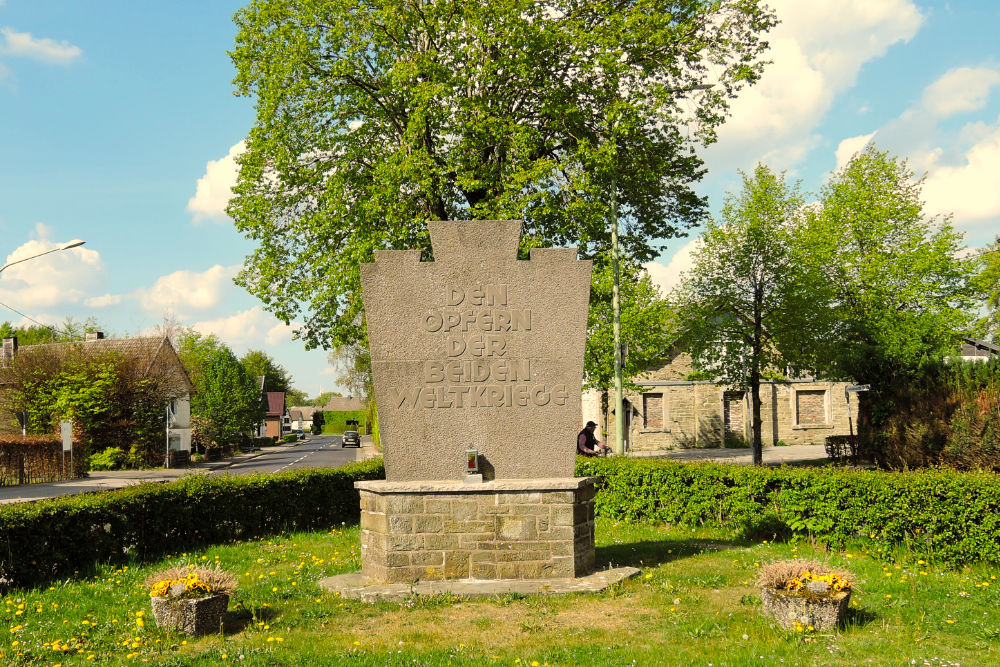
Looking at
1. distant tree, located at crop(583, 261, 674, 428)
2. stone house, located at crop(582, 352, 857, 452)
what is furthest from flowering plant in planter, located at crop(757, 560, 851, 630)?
stone house, located at crop(582, 352, 857, 452)

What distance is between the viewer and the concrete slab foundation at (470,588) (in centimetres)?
849

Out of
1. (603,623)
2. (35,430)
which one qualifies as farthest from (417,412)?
(35,430)

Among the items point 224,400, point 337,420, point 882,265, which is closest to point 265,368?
point 337,420

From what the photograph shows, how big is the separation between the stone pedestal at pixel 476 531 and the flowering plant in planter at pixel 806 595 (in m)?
2.54

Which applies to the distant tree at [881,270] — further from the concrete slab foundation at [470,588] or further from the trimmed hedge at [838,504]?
the concrete slab foundation at [470,588]

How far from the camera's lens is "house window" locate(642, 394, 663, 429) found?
38.3 meters

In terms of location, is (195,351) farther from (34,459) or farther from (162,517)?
(162,517)

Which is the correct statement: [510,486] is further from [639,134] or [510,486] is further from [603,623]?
[639,134]

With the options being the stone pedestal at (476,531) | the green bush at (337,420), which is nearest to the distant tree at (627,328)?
the stone pedestal at (476,531)

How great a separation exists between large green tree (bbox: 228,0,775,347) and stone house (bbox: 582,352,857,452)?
18631 mm

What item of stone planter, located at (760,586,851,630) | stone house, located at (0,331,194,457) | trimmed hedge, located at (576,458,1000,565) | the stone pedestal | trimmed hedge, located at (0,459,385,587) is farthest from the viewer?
stone house, located at (0,331,194,457)

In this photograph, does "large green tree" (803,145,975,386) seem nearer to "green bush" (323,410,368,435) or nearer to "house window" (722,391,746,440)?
"house window" (722,391,746,440)

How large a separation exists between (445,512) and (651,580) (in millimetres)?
2727

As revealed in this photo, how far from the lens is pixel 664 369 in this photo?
38.7 meters
